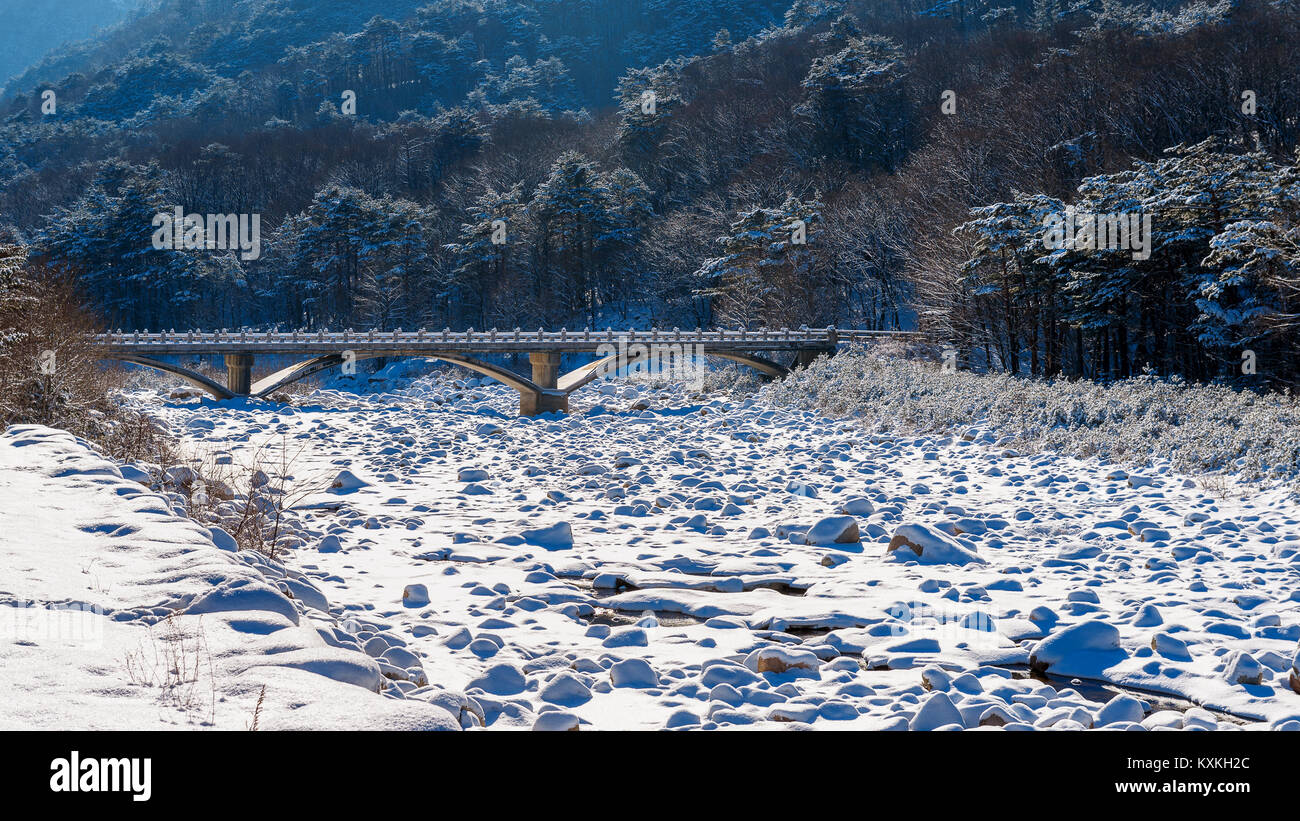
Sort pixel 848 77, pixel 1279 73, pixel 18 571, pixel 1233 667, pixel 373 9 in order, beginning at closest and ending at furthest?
pixel 18 571
pixel 1233 667
pixel 1279 73
pixel 848 77
pixel 373 9

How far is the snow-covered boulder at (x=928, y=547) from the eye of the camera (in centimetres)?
1068

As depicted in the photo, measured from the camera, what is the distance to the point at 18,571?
555 cm

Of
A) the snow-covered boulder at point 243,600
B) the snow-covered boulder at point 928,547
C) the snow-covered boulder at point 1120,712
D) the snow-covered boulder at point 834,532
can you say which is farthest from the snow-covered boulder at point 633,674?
the snow-covered boulder at point 834,532

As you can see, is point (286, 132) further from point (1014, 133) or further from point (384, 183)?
point (1014, 133)

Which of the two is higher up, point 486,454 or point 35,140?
point 35,140

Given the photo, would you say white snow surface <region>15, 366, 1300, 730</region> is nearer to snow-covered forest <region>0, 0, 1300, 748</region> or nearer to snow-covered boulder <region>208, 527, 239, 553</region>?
snow-covered forest <region>0, 0, 1300, 748</region>

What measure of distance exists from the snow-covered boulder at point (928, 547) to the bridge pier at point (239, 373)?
3538 cm

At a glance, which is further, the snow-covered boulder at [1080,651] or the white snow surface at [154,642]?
the snow-covered boulder at [1080,651]

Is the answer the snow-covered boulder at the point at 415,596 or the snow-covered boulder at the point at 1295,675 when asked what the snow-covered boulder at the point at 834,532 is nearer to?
the snow-covered boulder at the point at 415,596

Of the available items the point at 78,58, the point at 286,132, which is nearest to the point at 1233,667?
the point at 286,132

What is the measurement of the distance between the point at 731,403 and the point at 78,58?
195 meters

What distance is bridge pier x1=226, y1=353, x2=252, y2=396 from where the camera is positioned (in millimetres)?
39594

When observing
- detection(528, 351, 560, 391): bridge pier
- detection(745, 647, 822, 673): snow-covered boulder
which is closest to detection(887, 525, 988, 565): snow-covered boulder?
detection(745, 647, 822, 673): snow-covered boulder

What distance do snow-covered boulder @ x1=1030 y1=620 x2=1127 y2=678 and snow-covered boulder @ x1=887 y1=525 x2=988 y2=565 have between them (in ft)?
11.2
